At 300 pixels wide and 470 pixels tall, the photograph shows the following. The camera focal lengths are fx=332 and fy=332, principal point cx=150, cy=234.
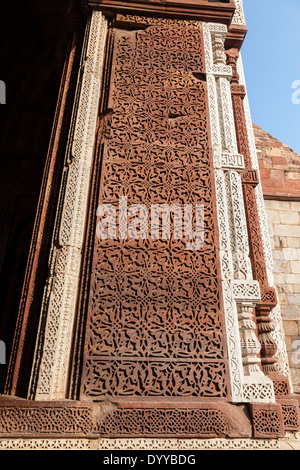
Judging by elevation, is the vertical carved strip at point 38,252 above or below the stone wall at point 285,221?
below

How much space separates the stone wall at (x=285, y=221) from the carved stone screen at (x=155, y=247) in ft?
9.60

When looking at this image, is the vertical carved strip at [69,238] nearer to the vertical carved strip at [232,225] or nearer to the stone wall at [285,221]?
the vertical carved strip at [232,225]

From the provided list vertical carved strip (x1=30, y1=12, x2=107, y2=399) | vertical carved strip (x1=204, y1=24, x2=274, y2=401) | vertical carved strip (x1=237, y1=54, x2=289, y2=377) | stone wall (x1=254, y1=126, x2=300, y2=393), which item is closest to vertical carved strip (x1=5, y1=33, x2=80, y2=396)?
vertical carved strip (x1=30, y1=12, x2=107, y2=399)

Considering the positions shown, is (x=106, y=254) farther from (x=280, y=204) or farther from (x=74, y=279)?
(x=280, y=204)

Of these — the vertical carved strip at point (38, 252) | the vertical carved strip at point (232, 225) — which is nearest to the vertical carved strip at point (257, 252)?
the vertical carved strip at point (232, 225)

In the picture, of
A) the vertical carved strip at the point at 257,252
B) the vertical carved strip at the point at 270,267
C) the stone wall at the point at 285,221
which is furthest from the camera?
the stone wall at the point at 285,221

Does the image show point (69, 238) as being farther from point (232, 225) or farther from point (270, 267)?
point (270, 267)

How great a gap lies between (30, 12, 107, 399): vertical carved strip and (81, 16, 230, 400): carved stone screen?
0.41ft

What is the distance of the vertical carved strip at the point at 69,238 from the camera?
6.27ft

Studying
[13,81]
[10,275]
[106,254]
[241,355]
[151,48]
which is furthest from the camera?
[13,81]

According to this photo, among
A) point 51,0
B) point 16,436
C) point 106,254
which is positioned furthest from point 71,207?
Result: point 51,0

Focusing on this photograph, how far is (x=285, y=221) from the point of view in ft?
17.2

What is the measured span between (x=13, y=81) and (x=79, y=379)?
16.1 feet

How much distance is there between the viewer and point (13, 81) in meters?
→ 5.16
